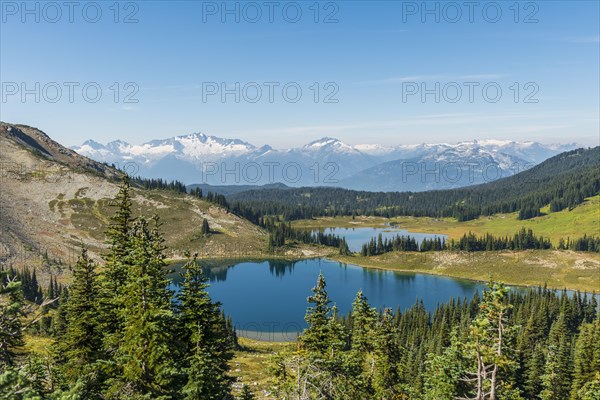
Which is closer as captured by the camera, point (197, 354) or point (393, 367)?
point (197, 354)

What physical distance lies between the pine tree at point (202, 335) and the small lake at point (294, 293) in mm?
92893

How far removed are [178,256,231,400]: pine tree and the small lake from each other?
9289 cm

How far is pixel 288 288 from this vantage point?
6703 inches

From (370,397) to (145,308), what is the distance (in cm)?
2150

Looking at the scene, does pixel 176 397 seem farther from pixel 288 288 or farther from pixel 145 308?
pixel 288 288

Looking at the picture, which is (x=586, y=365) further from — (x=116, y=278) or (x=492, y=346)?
(x=116, y=278)

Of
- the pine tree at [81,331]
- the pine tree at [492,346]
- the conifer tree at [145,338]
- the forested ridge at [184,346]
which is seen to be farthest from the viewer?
the pine tree at [81,331]

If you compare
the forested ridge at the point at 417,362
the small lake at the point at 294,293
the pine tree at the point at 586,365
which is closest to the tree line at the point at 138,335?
the forested ridge at the point at 417,362

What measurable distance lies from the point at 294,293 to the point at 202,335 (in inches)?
5377

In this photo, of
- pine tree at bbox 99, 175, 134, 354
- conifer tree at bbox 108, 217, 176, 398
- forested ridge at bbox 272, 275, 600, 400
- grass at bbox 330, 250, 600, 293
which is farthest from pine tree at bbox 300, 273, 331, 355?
grass at bbox 330, 250, 600, 293

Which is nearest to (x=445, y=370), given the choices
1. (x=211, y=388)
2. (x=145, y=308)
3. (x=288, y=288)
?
(x=211, y=388)

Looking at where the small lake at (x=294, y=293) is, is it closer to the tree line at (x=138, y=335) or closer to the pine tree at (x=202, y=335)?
the tree line at (x=138, y=335)

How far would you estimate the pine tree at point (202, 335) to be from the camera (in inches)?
1048

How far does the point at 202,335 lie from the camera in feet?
92.4
